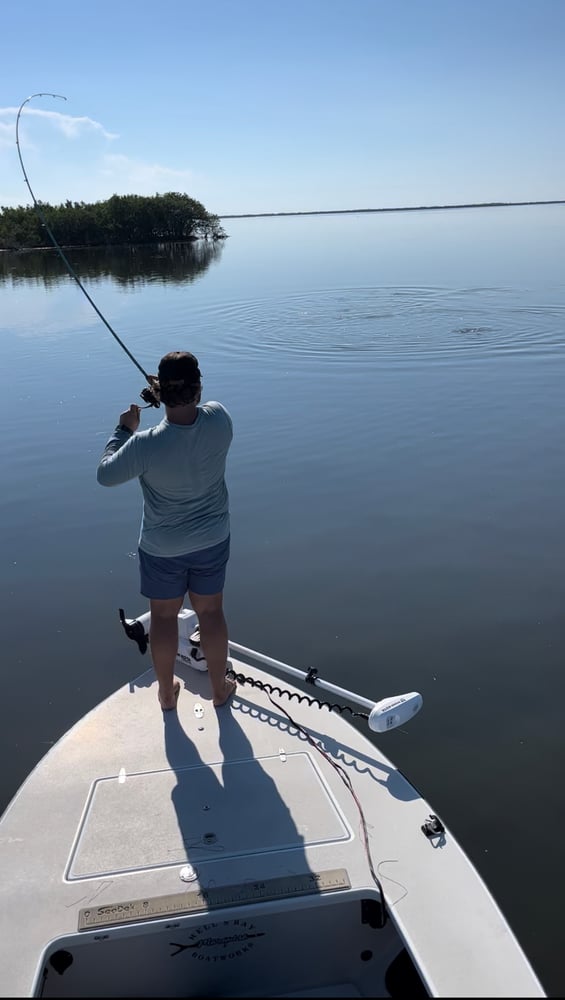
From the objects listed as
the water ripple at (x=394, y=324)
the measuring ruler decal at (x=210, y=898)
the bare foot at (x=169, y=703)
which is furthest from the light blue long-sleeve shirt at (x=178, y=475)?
the water ripple at (x=394, y=324)

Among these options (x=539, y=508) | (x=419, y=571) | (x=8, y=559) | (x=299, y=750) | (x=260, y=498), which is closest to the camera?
(x=299, y=750)

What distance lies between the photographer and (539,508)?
25.6ft

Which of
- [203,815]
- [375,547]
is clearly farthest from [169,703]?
[375,547]

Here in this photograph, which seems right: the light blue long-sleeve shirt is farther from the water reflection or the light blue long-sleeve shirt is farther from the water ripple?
the water reflection

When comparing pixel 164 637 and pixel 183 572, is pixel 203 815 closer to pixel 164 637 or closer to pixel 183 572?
pixel 164 637

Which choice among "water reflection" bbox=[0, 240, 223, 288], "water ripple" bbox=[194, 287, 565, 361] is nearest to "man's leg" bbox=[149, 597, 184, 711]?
"water ripple" bbox=[194, 287, 565, 361]

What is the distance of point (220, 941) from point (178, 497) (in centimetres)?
191

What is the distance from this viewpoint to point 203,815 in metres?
3.36

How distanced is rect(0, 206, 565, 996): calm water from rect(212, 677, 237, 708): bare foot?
1.21m

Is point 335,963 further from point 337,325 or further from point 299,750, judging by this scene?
point 337,325

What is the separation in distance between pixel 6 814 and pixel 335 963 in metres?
1.61

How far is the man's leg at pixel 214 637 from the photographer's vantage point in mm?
3871

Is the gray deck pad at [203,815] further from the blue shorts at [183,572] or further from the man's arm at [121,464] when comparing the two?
the man's arm at [121,464]

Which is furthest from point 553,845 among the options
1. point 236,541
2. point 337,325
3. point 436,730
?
point 337,325
